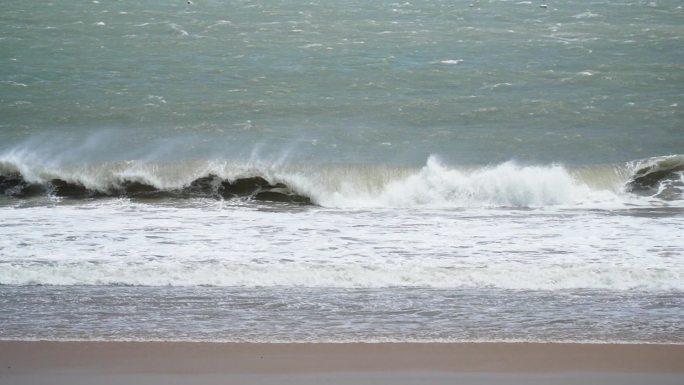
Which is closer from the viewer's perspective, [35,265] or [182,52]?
[35,265]

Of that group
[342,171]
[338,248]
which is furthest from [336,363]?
[342,171]

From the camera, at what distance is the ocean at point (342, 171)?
8625 mm

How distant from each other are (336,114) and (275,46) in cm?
574

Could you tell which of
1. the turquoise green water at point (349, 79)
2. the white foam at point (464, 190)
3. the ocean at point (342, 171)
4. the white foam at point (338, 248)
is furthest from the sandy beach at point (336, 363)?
the turquoise green water at point (349, 79)

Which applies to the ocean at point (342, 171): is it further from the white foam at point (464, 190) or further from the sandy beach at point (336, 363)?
the sandy beach at point (336, 363)

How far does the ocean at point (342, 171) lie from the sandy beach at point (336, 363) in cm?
26

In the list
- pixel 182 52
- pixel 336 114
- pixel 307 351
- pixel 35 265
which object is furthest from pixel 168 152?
pixel 307 351

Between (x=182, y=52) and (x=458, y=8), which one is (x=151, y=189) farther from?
(x=458, y=8)

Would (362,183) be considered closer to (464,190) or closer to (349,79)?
(464,190)

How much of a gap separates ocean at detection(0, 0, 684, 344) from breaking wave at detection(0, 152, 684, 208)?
1.9 inches

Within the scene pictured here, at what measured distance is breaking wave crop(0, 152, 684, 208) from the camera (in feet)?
45.6

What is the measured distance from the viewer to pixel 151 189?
1451cm

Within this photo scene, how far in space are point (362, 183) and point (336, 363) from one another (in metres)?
7.57

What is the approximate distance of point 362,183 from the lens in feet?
48.1
